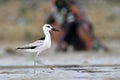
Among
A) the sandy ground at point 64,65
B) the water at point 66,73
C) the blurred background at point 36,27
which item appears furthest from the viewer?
the blurred background at point 36,27

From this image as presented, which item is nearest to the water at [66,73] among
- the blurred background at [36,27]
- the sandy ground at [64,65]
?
the sandy ground at [64,65]

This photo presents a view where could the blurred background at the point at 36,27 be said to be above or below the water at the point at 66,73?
above

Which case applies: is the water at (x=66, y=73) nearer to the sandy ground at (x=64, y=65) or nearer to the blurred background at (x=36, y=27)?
the sandy ground at (x=64, y=65)

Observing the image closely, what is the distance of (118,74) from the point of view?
13.3 meters

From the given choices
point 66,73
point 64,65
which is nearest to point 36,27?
point 64,65

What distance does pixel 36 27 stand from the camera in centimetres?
2655

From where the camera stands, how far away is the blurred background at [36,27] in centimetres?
1917

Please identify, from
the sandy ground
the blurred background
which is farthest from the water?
the blurred background

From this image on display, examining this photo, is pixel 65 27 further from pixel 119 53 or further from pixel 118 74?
pixel 118 74

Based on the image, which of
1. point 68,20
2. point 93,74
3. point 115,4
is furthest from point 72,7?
point 115,4

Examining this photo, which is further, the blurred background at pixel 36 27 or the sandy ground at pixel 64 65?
the blurred background at pixel 36 27

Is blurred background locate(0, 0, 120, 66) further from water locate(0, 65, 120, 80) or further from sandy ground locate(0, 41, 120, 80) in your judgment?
water locate(0, 65, 120, 80)

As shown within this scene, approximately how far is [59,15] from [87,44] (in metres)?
1.42

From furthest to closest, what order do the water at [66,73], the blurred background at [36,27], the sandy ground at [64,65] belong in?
1. the blurred background at [36,27]
2. the sandy ground at [64,65]
3. the water at [66,73]
